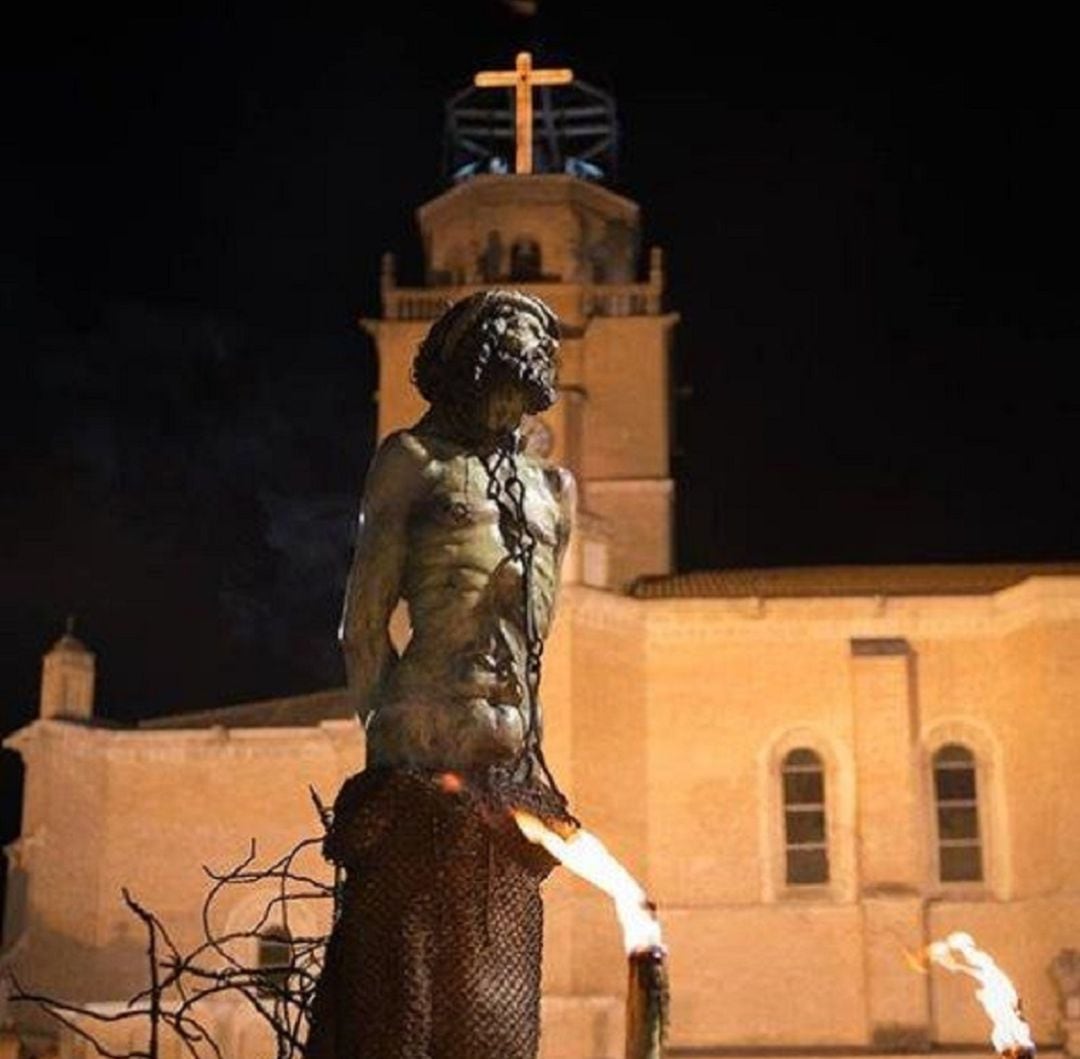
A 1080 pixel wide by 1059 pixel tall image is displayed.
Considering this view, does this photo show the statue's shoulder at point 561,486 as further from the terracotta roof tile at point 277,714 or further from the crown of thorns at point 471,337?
the terracotta roof tile at point 277,714

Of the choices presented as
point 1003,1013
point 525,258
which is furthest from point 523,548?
point 525,258

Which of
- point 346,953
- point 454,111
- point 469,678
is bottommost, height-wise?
point 346,953

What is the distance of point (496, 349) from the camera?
6125 mm

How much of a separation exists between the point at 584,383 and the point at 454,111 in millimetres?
8462

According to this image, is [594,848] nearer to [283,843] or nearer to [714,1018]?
[714,1018]

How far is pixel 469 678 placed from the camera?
5.80 metres

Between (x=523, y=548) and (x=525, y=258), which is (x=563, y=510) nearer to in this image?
(x=523, y=548)

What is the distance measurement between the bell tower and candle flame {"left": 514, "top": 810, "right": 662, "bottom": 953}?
111ft

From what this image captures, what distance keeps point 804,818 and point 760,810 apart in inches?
27.9

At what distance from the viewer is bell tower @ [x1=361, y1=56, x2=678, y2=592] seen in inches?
1630

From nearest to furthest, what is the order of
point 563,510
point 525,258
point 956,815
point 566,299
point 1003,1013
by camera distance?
point 563,510
point 1003,1013
point 956,815
point 566,299
point 525,258

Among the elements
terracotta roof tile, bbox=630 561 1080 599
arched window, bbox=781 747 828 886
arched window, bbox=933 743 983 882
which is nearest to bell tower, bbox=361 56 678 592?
terracotta roof tile, bbox=630 561 1080 599

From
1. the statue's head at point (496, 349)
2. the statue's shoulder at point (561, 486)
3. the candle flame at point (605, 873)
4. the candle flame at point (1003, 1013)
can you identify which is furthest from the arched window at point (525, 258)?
the candle flame at point (605, 873)

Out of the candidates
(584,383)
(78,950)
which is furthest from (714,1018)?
(584,383)
